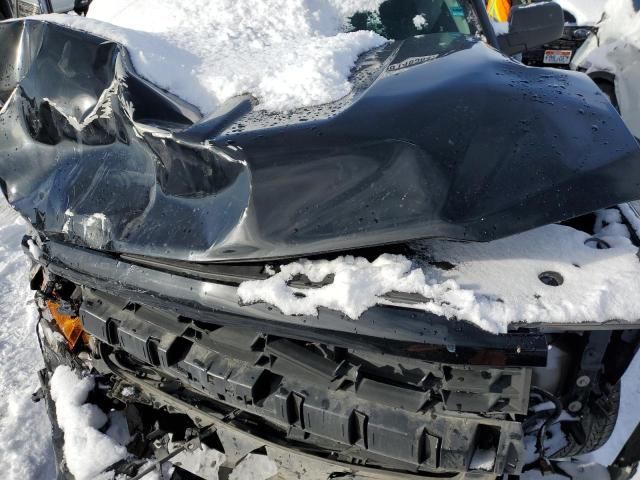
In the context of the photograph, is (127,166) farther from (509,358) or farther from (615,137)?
(615,137)

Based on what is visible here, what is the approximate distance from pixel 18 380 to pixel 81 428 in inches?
52.6

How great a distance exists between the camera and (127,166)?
1.98 metres

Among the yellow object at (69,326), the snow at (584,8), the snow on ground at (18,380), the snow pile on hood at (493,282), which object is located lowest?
the snow on ground at (18,380)

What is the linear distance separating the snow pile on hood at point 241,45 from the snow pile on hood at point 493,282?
0.60 m

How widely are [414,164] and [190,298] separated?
73cm

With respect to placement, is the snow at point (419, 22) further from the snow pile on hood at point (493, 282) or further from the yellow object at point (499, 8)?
the yellow object at point (499, 8)

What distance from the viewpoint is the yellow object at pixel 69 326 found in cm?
240

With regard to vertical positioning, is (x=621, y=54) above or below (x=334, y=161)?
below

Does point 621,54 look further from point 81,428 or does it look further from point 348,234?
point 81,428

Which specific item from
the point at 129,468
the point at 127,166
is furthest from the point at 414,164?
the point at 129,468

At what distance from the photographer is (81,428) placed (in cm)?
244

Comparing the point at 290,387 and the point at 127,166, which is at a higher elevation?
the point at 127,166

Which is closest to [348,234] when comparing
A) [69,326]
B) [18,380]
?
[69,326]

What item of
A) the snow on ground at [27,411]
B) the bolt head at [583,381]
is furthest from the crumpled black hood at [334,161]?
the snow on ground at [27,411]
